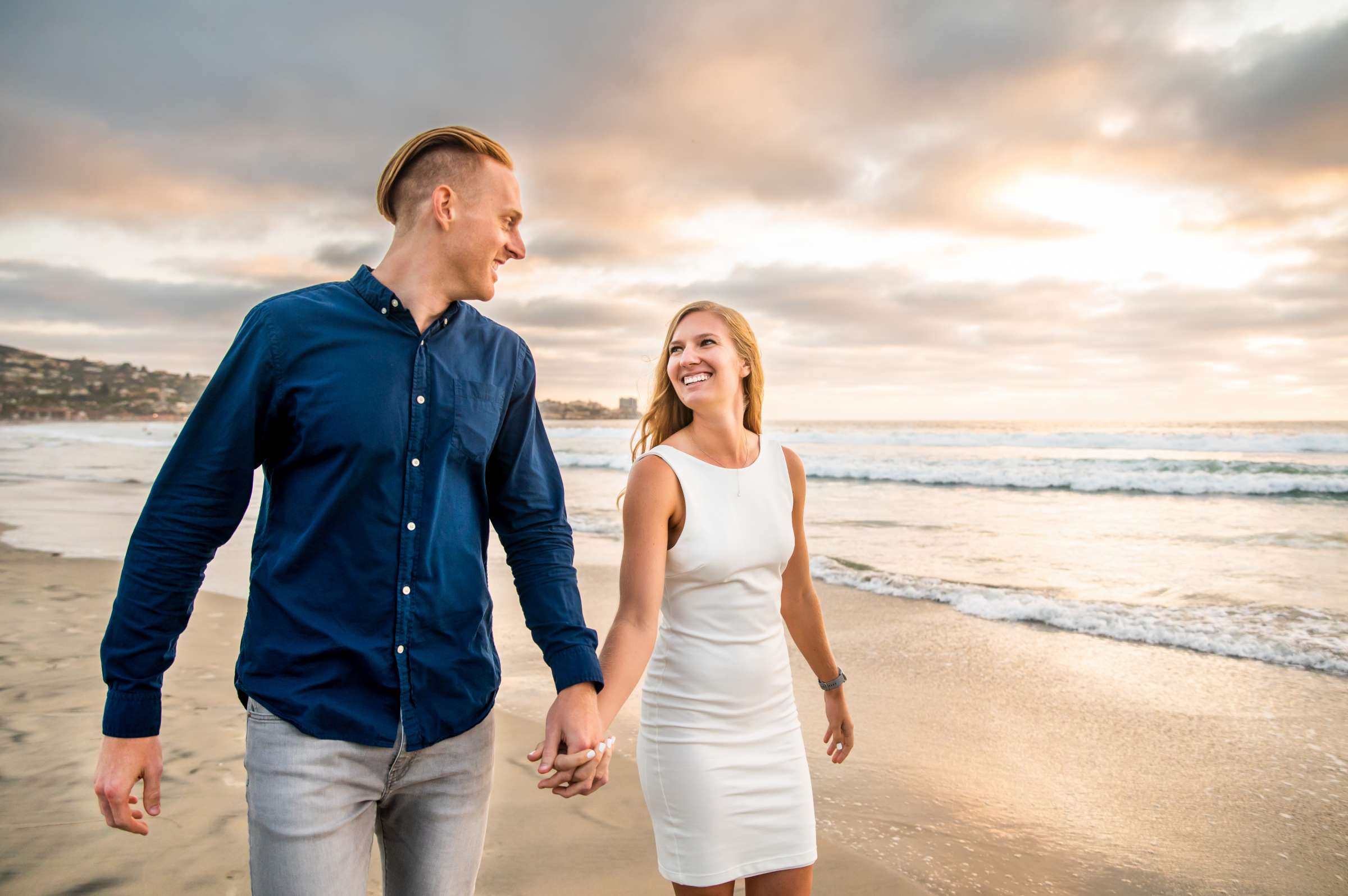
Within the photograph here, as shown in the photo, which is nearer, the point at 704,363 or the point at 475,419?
the point at 475,419

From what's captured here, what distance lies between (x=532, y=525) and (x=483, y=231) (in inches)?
30.1

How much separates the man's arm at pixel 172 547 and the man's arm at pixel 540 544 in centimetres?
59

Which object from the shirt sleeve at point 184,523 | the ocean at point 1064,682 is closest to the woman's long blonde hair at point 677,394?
the shirt sleeve at point 184,523

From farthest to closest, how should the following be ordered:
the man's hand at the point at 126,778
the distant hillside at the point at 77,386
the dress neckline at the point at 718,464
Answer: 1. the distant hillside at the point at 77,386
2. the dress neckline at the point at 718,464
3. the man's hand at the point at 126,778

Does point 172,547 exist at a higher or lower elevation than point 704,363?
lower

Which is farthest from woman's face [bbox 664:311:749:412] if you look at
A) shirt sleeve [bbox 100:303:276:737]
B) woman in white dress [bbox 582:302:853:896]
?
shirt sleeve [bbox 100:303:276:737]

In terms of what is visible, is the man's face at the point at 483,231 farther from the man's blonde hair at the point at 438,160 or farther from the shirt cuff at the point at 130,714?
the shirt cuff at the point at 130,714

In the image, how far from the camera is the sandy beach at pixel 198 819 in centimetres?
328

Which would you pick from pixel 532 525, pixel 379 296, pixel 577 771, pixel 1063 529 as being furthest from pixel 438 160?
pixel 1063 529

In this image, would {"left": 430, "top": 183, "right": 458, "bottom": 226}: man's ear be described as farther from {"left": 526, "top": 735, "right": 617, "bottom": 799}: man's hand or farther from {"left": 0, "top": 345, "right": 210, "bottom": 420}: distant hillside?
{"left": 0, "top": 345, "right": 210, "bottom": 420}: distant hillside

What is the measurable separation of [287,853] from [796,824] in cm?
140

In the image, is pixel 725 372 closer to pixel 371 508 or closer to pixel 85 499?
pixel 371 508

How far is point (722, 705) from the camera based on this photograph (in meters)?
2.43

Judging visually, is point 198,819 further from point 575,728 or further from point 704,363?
point 704,363
